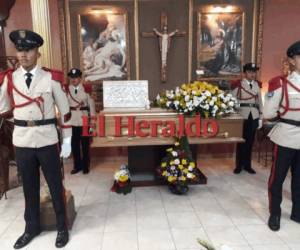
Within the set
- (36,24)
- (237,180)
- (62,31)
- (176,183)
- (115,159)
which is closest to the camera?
(36,24)

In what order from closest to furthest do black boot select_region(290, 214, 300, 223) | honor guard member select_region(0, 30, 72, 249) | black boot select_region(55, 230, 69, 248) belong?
1. honor guard member select_region(0, 30, 72, 249)
2. black boot select_region(55, 230, 69, 248)
3. black boot select_region(290, 214, 300, 223)

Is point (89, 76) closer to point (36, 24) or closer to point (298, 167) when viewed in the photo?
point (36, 24)

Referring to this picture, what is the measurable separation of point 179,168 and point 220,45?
229cm

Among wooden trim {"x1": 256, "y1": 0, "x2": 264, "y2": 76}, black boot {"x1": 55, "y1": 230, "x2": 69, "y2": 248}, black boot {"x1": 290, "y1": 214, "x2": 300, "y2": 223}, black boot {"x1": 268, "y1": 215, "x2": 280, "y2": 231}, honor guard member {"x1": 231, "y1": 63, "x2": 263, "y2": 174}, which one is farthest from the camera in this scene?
wooden trim {"x1": 256, "y1": 0, "x2": 264, "y2": 76}

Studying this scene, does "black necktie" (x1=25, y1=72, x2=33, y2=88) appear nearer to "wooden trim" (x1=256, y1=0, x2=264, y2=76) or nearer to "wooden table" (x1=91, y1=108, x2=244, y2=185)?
"wooden table" (x1=91, y1=108, x2=244, y2=185)

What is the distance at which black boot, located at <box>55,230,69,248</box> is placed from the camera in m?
2.42

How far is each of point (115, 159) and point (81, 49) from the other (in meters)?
→ 1.81

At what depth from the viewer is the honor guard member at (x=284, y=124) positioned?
245 cm

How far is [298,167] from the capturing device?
2629mm

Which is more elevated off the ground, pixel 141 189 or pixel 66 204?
pixel 66 204

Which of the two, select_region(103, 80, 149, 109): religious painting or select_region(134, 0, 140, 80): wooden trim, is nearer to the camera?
select_region(103, 80, 149, 109): religious painting

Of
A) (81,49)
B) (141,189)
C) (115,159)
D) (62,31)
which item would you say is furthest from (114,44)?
(141,189)

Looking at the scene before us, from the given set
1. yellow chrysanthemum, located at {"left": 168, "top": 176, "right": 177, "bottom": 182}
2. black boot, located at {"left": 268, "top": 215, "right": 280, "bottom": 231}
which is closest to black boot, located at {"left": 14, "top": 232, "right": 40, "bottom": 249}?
yellow chrysanthemum, located at {"left": 168, "top": 176, "right": 177, "bottom": 182}

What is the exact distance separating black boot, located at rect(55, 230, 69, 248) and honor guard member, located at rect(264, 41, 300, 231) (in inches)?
70.7
